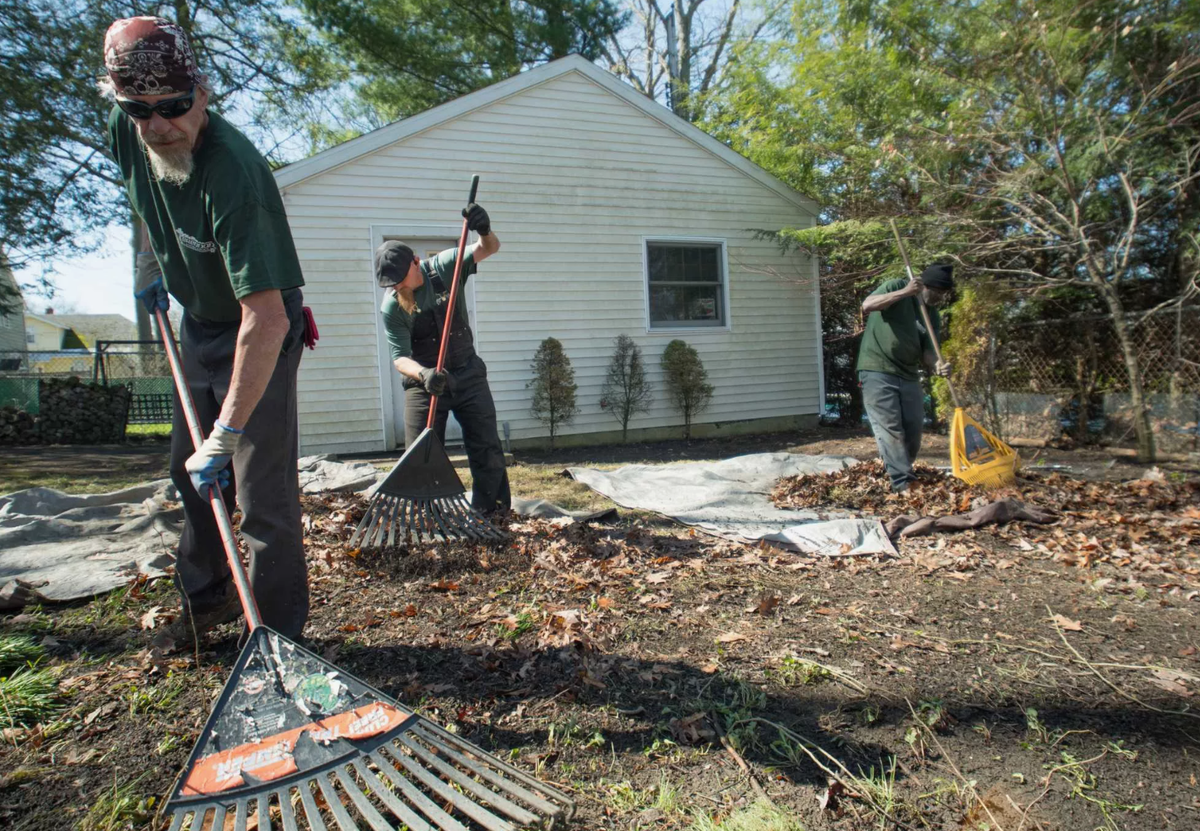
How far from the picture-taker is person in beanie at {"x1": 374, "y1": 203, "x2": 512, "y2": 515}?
449 centimetres

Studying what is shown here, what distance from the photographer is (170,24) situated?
208 centimetres

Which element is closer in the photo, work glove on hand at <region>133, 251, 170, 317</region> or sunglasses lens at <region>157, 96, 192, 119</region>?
sunglasses lens at <region>157, 96, 192, 119</region>

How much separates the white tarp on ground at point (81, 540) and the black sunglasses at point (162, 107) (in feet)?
8.07

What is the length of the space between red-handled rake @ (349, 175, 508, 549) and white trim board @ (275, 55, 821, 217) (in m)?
5.91

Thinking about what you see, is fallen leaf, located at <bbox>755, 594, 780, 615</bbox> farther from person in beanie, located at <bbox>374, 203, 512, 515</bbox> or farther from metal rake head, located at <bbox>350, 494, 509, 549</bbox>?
person in beanie, located at <bbox>374, 203, 512, 515</bbox>

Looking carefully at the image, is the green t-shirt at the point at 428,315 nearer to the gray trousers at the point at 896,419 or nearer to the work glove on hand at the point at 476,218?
the work glove on hand at the point at 476,218

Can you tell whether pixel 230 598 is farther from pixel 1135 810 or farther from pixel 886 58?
pixel 886 58

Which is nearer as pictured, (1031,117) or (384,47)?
(1031,117)

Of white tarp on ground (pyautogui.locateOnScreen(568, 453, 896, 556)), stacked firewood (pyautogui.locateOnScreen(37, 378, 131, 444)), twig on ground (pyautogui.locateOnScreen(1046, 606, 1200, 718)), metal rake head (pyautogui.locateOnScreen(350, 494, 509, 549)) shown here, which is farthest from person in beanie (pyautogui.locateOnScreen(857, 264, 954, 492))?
stacked firewood (pyautogui.locateOnScreen(37, 378, 131, 444))

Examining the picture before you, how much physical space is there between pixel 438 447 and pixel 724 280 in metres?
7.89

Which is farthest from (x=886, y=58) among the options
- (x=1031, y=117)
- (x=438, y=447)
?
(x=438, y=447)

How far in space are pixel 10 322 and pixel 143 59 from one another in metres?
21.8

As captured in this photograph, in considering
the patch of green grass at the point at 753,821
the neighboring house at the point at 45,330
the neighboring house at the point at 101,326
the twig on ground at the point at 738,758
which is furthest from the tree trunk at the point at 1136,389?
the neighboring house at the point at 45,330

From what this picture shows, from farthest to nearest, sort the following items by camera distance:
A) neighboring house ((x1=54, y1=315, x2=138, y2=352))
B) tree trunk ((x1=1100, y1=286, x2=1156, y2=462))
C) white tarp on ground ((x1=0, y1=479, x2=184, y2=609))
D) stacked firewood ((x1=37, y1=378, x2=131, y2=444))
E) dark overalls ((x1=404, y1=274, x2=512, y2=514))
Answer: neighboring house ((x1=54, y1=315, x2=138, y2=352)) < stacked firewood ((x1=37, y1=378, x2=131, y2=444)) < tree trunk ((x1=1100, y1=286, x2=1156, y2=462)) < dark overalls ((x1=404, y1=274, x2=512, y2=514)) < white tarp on ground ((x1=0, y1=479, x2=184, y2=609))
